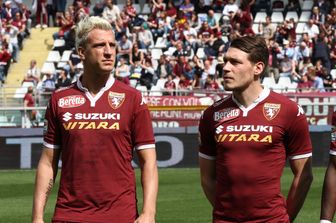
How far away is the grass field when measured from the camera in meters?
14.4

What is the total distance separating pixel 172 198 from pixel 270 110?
1009 cm

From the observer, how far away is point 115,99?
6.54 meters

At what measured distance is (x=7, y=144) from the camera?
22.3 meters

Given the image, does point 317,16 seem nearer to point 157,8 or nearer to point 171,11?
point 171,11

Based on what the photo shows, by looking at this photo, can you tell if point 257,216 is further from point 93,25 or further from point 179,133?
point 179,133

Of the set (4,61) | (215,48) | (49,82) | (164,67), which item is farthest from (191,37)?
Answer: (4,61)

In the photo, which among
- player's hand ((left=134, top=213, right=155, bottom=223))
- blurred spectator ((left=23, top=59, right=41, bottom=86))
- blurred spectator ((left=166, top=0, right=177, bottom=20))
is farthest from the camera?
blurred spectator ((left=166, top=0, right=177, bottom=20))

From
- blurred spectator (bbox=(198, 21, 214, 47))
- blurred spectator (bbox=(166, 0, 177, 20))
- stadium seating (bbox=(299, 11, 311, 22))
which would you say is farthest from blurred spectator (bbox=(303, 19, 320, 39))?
blurred spectator (bbox=(166, 0, 177, 20))

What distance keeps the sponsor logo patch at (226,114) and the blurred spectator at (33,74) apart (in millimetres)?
24758

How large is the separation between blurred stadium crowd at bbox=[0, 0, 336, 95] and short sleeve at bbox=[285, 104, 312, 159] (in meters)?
18.9

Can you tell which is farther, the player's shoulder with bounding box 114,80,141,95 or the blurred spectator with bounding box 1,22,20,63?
the blurred spectator with bounding box 1,22,20,63

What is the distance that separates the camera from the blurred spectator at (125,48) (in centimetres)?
3142

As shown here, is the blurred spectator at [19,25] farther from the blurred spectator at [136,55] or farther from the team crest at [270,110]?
the team crest at [270,110]

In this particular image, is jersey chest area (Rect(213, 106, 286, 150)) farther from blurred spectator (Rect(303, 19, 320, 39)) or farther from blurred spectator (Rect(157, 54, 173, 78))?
blurred spectator (Rect(303, 19, 320, 39))
